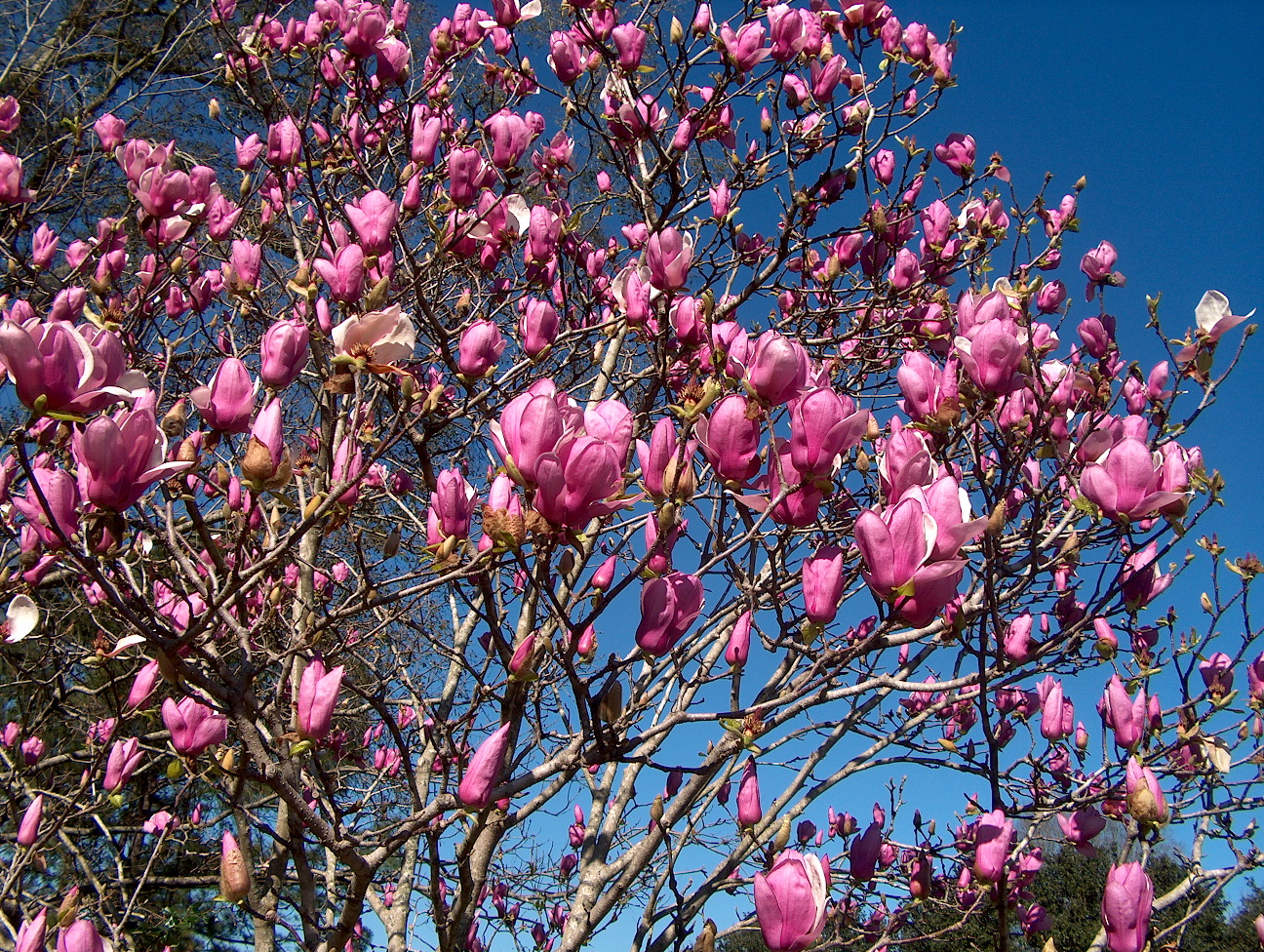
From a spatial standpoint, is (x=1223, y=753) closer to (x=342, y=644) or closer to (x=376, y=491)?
(x=342, y=644)

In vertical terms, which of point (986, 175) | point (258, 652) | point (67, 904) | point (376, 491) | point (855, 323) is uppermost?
point (986, 175)

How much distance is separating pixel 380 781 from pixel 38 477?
2.81 m

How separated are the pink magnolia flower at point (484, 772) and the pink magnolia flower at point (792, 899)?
1.40 ft

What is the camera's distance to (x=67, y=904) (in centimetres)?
182

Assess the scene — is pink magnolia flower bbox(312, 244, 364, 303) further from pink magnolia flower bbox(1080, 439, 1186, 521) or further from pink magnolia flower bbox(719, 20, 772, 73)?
pink magnolia flower bbox(719, 20, 772, 73)

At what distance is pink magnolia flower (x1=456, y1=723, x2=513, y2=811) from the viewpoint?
4.26ft

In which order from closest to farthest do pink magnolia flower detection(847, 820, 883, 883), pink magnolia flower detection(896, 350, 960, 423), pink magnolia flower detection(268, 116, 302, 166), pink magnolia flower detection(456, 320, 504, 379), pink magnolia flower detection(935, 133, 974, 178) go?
pink magnolia flower detection(896, 350, 960, 423), pink magnolia flower detection(456, 320, 504, 379), pink magnolia flower detection(847, 820, 883, 883), pink magnolia flower detection(268, 116, 302, 166), pink magnolia flower detection(935, 133, 974, 178)

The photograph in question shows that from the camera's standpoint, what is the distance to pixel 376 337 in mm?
Answer: 1373

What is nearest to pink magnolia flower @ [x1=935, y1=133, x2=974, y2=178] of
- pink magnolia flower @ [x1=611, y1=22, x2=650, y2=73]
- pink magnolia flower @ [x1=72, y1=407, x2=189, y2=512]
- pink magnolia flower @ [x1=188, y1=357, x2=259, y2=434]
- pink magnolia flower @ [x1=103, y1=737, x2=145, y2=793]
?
pink magnolia flower @ [x1=611, y1=22, x2=650, y2=73]

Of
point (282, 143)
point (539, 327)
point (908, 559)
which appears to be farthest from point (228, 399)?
point (282, 143)

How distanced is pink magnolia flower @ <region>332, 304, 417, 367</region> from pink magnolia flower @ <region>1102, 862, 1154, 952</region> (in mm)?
1531

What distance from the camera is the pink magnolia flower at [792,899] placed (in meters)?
1.16

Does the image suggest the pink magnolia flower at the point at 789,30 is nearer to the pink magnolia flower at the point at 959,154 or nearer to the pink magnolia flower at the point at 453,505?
the pink magnolia flower at the point at 959,154

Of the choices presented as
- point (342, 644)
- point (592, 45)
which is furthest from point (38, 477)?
point (592, 45)
